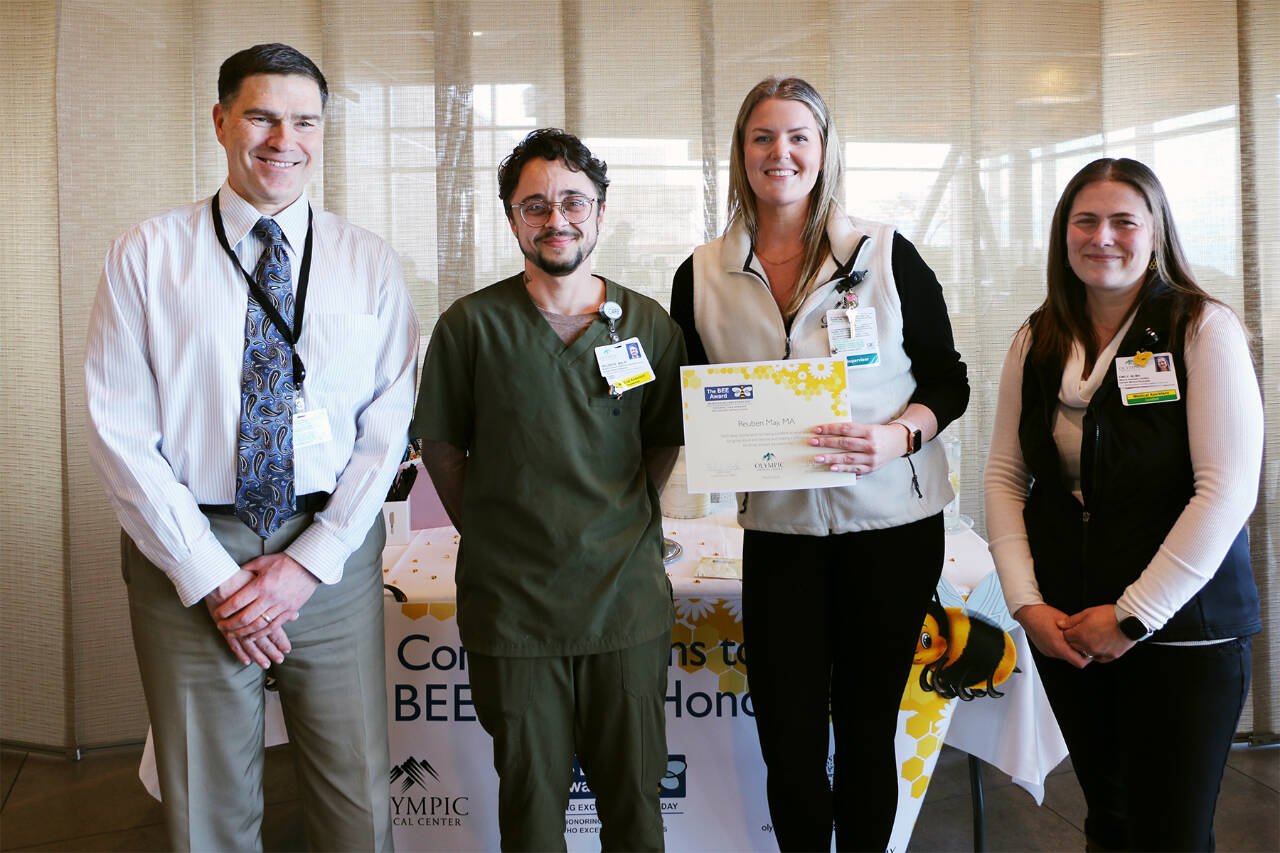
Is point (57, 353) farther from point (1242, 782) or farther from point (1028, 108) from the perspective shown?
point (1242, 782)

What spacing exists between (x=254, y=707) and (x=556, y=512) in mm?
728

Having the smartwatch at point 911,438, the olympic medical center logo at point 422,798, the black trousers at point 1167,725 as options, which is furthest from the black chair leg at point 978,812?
the olympic medical center logo at point 422,798

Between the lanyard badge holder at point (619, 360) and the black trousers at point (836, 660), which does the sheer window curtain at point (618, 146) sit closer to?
the lanyard badge holder at point (619, 360)

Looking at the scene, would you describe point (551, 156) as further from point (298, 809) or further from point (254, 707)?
point (298, 809)

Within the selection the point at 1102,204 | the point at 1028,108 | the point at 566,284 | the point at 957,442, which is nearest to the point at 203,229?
the point at 566,284

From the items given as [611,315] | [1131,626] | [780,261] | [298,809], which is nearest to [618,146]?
[780,261]

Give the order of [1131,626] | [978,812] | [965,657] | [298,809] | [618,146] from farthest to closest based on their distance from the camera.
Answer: [618,146]
[298,809]
[978,812]
[965,657]
[1131,626]

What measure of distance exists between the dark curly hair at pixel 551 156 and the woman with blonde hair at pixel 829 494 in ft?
1.06

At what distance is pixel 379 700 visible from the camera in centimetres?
185

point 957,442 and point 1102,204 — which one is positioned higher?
point 1102,204

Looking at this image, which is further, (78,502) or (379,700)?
(78,502)

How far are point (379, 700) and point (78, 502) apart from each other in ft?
6.97

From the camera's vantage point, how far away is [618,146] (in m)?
3.39

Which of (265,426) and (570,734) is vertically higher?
(265,426)
